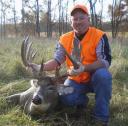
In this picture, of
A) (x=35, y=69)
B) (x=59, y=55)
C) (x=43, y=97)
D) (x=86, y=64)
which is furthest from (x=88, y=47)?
(x=43, y=97)

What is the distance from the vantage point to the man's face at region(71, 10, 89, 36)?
538cm

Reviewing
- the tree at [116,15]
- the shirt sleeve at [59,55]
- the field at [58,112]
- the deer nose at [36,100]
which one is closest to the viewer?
the deer nose at [36,100]

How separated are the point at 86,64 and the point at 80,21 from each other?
587mm

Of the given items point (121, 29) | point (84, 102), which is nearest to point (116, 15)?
point (121, 29)

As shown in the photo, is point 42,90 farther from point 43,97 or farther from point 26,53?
point 26,53

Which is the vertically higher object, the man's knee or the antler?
the antler

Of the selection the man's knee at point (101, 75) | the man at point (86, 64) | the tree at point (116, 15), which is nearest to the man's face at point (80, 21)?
the man at point (86, 64)

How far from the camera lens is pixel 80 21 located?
17.6 feet

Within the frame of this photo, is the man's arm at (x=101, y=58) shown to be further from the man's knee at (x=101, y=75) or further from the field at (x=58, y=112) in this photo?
the field at (x=58, y=112)

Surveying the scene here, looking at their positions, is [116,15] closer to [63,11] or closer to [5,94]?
[63,11]

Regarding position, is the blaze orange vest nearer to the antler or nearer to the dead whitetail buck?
the dead whitetail buck

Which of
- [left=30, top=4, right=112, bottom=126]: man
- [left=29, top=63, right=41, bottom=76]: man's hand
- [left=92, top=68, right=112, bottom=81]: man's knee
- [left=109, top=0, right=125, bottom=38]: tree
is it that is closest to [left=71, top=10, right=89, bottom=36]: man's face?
[left=30, top=4, right=112, bottom=126]: man

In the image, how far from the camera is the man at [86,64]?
5.18 metres

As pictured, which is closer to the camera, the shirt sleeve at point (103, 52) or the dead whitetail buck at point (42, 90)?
the shirt sleeve at point (103, 52)
